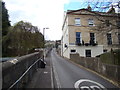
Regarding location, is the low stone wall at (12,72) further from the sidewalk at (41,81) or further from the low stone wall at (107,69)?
the low stone wall at (107,69)

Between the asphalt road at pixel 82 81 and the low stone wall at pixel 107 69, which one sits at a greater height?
the low stone wall at pixel 107 69

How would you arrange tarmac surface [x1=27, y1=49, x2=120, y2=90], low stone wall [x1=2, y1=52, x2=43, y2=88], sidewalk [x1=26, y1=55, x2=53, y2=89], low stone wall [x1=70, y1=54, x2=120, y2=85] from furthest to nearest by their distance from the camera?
low stone wall [x1=70, y1=54, x2=120, y2=85] → tarmac surface [x1=27, y1=49, x2=120, y2=90] → sidewalk [x1=26, y1=55, x2=53, y2=89] → low stone wall [x1=2, y1=52, x2=43, y2=88]

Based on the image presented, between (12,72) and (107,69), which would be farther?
(107,69)

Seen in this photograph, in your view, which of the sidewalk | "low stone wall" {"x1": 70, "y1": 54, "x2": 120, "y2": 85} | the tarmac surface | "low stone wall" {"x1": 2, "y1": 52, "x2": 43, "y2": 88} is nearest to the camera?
"low stone wall" {"x1": 2, "y1": 52, "x2": 43, "y2": 88}

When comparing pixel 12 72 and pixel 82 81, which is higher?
pixel 12 72

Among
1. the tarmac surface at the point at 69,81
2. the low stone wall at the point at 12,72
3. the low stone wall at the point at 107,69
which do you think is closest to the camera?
the low stone wall at the point at 12,72

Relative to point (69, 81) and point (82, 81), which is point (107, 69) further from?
point (69, 81)

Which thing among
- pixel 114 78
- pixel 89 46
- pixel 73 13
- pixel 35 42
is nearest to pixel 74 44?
pixel 89 46

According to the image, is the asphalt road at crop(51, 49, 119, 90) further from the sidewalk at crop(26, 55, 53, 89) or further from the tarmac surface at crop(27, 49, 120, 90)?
the sidewalk at crop(26, 55, 53, 89)

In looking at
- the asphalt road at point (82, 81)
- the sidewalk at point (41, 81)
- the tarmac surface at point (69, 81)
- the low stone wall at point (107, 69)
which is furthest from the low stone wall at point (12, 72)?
the low stone wall at point (107, 69)

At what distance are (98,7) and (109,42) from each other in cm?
2306

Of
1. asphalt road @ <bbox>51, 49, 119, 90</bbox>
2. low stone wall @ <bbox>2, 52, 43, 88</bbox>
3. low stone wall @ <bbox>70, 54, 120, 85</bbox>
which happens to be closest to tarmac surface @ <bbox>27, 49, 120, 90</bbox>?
asphalt road @ <bbox>51, 49, 119, 90</bbox>

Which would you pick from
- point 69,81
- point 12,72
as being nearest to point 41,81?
point 69,81

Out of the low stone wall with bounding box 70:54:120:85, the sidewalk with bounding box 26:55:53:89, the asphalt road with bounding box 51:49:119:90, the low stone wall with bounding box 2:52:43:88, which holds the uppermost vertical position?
the low stone wall with bounding box 2:52:43:88
